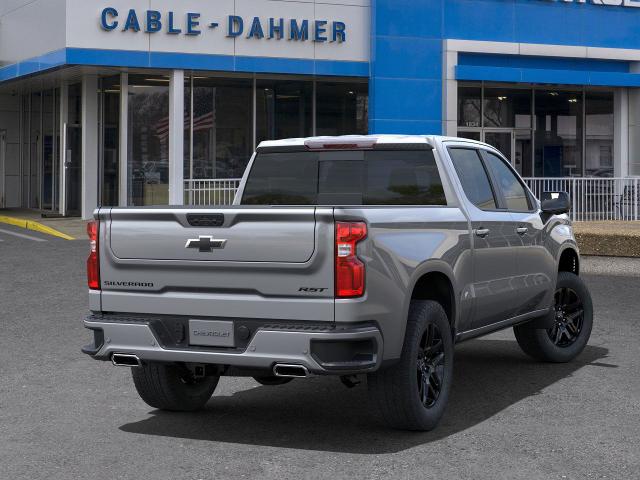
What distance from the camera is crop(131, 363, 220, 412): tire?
742 cm

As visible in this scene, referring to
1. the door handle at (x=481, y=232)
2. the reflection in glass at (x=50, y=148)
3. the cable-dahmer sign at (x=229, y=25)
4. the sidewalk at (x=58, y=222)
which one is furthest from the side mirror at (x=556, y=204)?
the reflection in glass at (x=50, y=148)

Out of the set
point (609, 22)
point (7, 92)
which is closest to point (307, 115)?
point (609, 22)

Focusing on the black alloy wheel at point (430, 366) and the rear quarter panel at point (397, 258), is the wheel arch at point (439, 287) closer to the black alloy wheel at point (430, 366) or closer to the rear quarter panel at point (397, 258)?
the rear quarter panel at point (397, 258)

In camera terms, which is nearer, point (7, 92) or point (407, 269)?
point (407, 269)

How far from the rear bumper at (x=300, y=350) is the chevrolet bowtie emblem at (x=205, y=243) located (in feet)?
1.77

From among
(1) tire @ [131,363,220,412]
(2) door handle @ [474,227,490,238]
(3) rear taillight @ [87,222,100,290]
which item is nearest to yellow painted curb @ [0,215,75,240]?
(1) tire @ [131,363,220,412]

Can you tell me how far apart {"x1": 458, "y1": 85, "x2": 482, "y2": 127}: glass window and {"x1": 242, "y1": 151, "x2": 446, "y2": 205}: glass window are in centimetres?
2251

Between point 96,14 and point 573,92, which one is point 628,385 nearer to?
point 96,14

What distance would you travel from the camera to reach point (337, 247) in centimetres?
627

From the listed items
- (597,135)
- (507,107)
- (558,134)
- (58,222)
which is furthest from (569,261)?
(597,135)

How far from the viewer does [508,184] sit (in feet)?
29.3

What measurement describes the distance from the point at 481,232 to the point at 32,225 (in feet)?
66.2

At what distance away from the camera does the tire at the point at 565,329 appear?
31.0ft

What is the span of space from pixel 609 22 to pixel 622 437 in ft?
82.3
